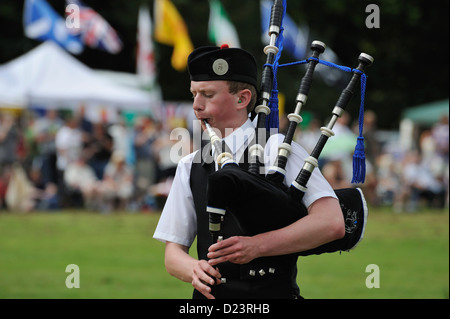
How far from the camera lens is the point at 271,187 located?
9.19 feet

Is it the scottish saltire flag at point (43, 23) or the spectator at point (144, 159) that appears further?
the scottish saltire flag at point (43, 23)

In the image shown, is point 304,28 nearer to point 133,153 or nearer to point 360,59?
point 133,153

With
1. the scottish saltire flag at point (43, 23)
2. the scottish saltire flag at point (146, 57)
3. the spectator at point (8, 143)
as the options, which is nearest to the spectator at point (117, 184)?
the spectator at point (8, 143)

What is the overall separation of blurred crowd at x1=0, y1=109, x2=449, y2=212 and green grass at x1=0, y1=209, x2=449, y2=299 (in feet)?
4.04

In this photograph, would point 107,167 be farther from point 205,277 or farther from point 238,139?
point 205,277

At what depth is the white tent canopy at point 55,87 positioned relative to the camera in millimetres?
17562

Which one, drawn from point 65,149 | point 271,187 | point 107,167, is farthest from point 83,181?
point 271,187

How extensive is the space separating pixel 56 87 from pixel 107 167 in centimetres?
340

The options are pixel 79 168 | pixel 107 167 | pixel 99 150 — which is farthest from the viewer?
pixel 99 150

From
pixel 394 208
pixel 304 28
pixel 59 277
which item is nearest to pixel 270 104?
pixel 59 277

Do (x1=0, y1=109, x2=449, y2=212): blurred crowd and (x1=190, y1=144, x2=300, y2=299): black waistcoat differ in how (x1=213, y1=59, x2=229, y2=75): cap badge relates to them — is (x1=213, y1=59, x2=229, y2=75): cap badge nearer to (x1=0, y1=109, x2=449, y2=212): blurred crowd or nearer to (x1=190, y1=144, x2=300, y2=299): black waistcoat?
(x1=190, y1=144, x2=300, y2=299): black waistcoat

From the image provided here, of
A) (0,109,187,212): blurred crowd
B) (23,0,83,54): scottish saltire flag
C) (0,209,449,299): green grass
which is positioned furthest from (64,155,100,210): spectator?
(23,0,83,54): scottish saltire flag

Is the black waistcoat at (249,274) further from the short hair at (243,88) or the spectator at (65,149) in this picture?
the spectator at (65,149)

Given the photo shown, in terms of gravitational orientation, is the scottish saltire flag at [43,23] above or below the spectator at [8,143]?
above
